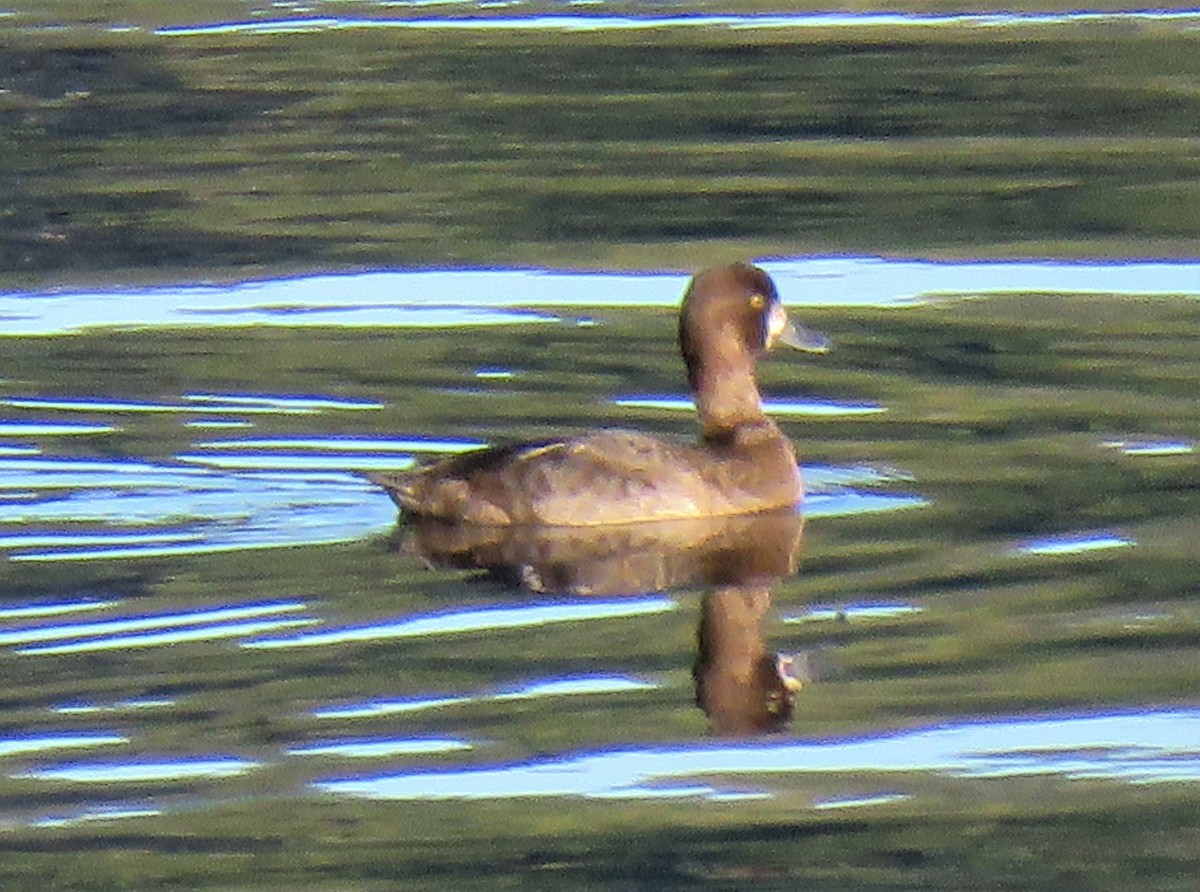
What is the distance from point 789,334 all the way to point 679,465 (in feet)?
3.73

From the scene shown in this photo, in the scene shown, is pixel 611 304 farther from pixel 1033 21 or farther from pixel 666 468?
pixel 1033 21

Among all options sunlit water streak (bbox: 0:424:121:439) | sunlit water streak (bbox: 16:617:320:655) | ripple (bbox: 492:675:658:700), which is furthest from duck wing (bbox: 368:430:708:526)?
ripple (bbox: 492:675:658:700)

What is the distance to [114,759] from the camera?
8.91m

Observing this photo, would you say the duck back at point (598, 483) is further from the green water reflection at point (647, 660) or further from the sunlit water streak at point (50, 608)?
→ the sunlit water streak at point (50, 608)

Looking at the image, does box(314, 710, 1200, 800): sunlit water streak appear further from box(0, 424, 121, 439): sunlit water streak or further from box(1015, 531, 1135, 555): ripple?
box(0, 424, 121, 439): sunlit water streak

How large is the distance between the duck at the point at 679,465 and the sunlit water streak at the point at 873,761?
8.55 ft

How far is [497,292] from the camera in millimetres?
16453

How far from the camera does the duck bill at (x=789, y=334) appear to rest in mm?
12727

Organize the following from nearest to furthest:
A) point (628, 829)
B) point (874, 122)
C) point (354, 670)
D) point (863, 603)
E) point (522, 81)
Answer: point (628, 829)
point (354, 670)
point (863, 603)
point (874, 122)
point (522, 81)

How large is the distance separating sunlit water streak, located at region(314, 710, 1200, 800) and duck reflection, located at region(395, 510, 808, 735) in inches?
21.5

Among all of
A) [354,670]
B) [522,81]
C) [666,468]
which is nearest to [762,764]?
[354,670]

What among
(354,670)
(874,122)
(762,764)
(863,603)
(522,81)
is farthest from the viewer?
(522,81)

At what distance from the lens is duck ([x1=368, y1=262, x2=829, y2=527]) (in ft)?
38.3

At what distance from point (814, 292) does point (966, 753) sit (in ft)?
25.0
